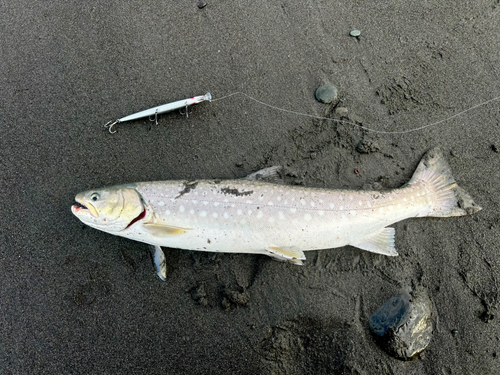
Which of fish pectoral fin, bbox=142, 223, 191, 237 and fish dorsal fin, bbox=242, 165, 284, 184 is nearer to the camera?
fish pectoral fin, bbox=142, 223, 191, 237

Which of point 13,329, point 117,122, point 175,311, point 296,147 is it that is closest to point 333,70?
point 296,147

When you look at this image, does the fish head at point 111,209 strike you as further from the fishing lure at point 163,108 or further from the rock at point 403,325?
the rock at point 403,325

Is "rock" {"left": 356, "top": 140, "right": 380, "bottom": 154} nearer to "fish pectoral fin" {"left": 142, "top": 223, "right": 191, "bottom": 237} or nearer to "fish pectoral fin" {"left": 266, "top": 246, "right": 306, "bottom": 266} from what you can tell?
"fish pectoral fin" {"left": 266, "top": 246, "right": 306, "bottom": 266}

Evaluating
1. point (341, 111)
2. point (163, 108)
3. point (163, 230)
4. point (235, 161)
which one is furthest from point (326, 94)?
point (163, 230)

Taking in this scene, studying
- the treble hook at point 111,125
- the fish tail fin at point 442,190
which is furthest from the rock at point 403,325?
the treble hook at point 111,125

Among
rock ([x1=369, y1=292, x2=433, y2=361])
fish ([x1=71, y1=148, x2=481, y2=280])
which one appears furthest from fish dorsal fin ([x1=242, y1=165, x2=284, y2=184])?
rock ([x1=369, y1=292, x2=433, y2=361])

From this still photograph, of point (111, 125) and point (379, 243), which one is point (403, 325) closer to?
point (379, 243)

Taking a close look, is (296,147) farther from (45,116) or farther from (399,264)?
(45,116)
